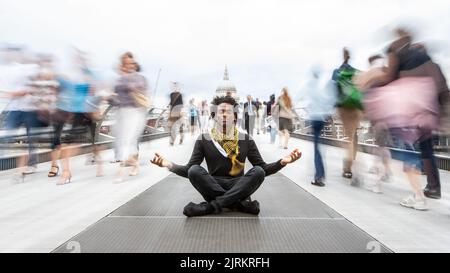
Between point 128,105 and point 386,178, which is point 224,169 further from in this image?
point 386,178

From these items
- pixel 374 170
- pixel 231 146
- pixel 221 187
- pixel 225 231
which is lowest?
pixel 225 231

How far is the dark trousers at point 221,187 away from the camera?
3.45 meters

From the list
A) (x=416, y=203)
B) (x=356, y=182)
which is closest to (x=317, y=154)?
(x=356, y=182)

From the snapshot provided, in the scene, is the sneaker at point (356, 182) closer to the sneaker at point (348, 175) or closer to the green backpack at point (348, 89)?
the sneaker at point (348, 175)

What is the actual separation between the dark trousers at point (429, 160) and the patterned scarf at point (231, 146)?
6.78 ft

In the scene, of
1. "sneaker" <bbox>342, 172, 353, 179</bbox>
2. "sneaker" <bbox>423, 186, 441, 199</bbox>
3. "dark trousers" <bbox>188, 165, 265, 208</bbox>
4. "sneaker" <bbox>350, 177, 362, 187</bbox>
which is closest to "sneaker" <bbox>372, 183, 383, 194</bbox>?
"sneaker" <bbox>350, 177, 362, 187</bbox>

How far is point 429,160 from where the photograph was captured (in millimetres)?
4164

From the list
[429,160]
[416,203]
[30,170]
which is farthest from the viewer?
[30,170]

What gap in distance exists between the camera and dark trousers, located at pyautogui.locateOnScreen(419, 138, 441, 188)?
160 inches

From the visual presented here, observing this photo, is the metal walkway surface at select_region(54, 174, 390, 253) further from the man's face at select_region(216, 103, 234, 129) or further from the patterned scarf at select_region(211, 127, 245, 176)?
the man's face at select_region(216, 103, 234, 129)

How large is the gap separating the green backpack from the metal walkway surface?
1.79 meters

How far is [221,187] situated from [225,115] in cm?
69

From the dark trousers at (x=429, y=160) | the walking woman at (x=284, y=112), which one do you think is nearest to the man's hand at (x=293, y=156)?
the dark trousers at (x=429, y=160)
